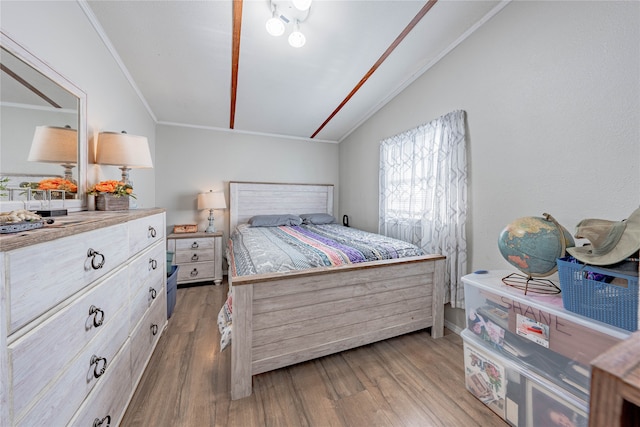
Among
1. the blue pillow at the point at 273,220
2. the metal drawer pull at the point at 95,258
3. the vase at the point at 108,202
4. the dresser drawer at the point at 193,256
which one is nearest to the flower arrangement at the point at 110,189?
the vase at the point at 108,202

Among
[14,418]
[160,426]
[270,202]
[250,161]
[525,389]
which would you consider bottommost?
[160,426]

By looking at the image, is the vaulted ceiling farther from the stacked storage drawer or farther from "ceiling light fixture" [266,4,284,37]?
the stacked storage drawer

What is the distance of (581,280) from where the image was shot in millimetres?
964

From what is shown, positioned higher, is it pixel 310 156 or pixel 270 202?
pixel 310 156

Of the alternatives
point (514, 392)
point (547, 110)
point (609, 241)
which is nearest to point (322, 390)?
point (514, 392)

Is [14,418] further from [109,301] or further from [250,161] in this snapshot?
[250,161]

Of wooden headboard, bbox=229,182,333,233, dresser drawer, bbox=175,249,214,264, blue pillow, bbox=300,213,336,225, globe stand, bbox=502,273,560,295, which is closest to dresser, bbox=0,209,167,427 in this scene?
dresser drawer, bbox=175,249,214,264

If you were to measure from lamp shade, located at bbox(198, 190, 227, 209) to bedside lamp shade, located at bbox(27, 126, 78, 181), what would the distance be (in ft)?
6.06

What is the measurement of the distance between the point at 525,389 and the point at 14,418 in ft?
6.06

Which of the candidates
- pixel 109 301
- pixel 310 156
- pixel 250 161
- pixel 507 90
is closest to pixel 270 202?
pixel 250 161

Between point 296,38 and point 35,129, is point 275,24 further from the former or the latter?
point 35,129

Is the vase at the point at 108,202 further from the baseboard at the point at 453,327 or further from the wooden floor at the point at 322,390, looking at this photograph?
the baseboard at the point at 453,327

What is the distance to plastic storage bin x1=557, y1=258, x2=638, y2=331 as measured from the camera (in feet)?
2.81

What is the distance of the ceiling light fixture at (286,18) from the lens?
63.1 inches
